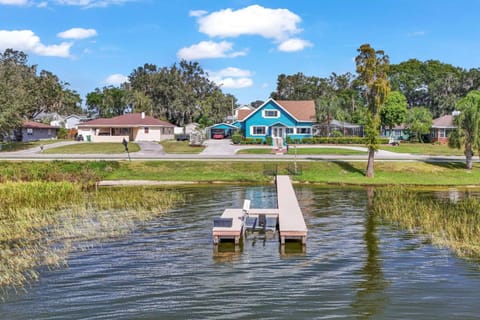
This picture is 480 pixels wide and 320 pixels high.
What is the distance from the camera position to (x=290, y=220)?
19.7 m

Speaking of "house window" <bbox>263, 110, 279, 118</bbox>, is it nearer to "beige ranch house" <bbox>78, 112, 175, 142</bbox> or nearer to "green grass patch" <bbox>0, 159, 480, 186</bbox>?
"beige ranch house" <bbox>78, 112, 175, 142</bbox>

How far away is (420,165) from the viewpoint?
145 feet

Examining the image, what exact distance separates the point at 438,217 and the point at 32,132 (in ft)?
246

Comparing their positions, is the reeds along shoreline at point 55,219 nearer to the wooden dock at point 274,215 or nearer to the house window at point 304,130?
the wooden dock at point 274,215

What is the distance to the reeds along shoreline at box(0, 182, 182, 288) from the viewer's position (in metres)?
15.7

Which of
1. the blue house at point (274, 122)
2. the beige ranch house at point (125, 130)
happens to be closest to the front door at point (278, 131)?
the blue house at point (274, 122)

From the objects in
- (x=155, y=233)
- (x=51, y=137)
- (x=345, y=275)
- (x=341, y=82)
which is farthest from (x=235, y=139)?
(x=341, y=82)

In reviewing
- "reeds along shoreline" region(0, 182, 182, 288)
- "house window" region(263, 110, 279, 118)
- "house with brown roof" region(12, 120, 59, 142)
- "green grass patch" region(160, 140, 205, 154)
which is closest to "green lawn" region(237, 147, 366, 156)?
"green grass patch" region(160, 140, 205, 154)

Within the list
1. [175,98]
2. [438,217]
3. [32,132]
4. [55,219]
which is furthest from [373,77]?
[175,98]

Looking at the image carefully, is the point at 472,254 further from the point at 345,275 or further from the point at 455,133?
the point at 455,133

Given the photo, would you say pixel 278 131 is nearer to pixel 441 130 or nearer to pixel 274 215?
pixel 441 130

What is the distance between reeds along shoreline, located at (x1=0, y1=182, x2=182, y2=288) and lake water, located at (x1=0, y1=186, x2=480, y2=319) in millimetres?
940

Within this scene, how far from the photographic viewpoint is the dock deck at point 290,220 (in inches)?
693

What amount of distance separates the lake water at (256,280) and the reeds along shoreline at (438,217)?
36.7 inches
